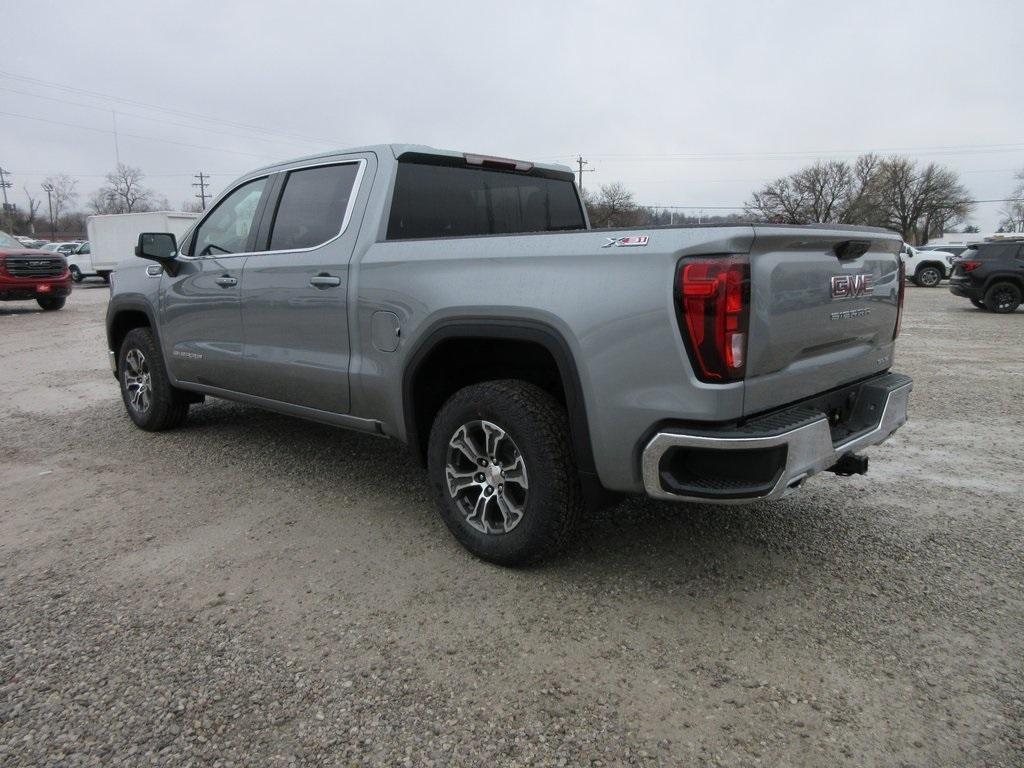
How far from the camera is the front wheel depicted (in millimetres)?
2904

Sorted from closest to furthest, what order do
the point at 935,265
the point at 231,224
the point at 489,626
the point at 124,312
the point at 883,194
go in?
the point at 489,626 < the point at 231,224 < the point at 124,312 < the point at 935,265 < the point at 883,194

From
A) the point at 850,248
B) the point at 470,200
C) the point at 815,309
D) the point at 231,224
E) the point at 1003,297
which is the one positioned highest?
the point at 470,200

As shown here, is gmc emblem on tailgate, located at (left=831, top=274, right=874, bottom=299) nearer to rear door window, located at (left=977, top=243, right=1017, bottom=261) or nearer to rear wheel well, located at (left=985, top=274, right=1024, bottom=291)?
rear wheel well, located at (left=985, top=274, right=1024, bottom=291)

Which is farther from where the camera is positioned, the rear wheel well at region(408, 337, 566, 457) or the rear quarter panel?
the rear wheel well at region(408, 337, 566, 457)

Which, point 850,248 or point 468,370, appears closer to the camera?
point 850,248

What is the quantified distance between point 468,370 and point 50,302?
17.9 meters

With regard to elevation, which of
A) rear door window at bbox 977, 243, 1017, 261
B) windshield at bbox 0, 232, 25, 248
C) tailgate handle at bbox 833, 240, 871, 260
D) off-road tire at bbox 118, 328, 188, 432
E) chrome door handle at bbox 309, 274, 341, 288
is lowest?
off-road tire at bbox 118, 328, 188, 432

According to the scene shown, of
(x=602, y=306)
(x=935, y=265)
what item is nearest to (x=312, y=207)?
(x=602, y=306)

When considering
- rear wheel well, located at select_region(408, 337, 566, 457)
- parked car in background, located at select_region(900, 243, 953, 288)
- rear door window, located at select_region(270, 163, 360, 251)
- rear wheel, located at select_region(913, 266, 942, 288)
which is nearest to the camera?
rear wheel well, located at select_region(408, 337, 566, 457)

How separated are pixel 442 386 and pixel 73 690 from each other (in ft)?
6.23

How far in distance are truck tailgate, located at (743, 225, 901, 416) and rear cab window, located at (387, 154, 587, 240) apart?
166 centimetres

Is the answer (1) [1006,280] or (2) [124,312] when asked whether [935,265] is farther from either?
(2) [124,312]

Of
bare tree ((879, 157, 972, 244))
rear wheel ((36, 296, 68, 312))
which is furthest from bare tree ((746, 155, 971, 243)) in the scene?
rear wheel ((36, 296, 68, 312))

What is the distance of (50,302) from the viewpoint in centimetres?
1753
